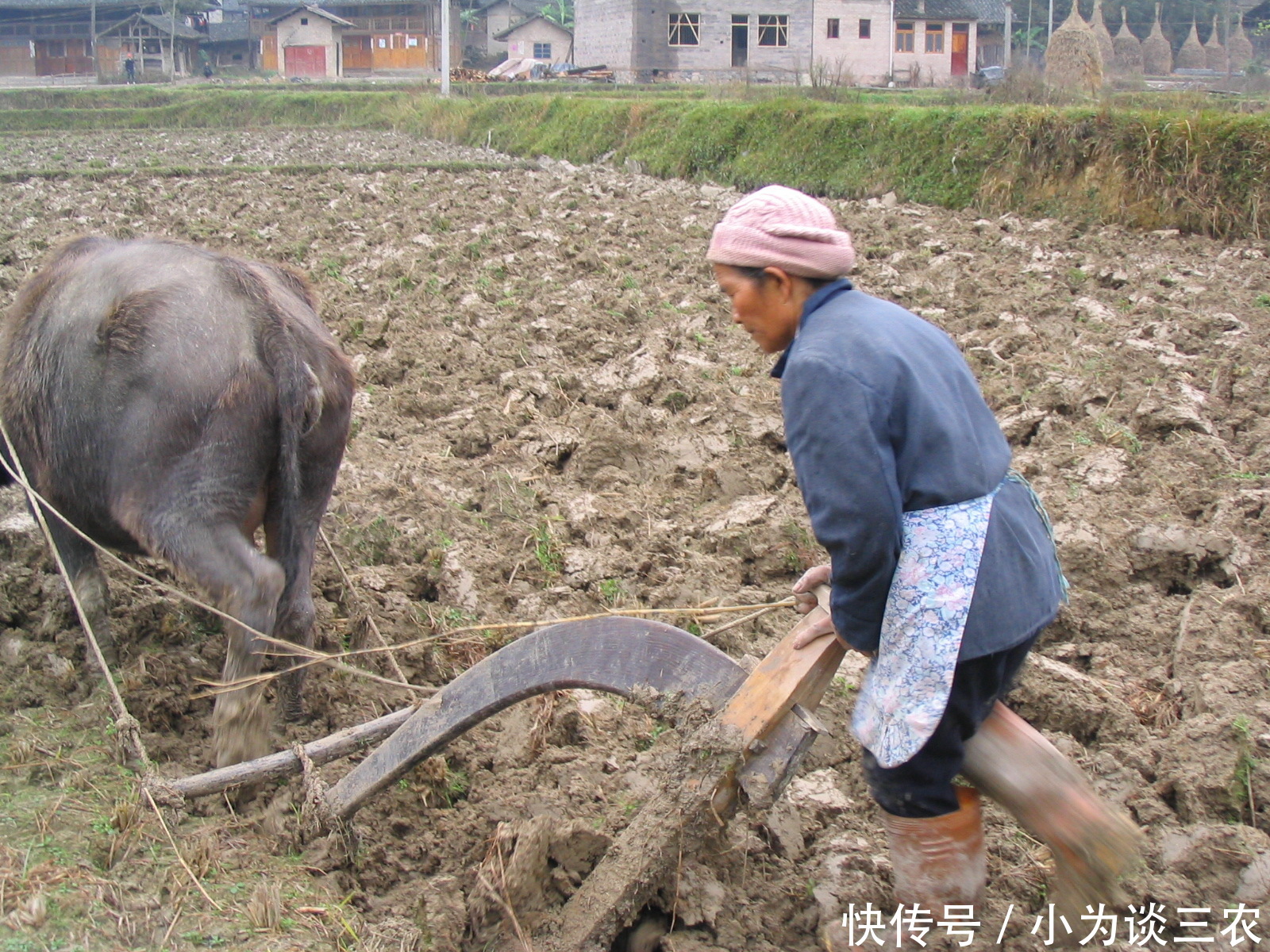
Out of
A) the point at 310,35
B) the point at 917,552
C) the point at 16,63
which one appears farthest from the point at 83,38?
the point at 917,552

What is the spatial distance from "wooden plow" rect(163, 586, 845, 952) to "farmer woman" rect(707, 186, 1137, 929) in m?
0.16

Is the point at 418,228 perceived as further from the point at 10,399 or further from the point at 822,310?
the point at 822,310

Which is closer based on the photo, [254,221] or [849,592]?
[849,592]

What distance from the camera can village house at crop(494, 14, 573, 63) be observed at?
51.7 m

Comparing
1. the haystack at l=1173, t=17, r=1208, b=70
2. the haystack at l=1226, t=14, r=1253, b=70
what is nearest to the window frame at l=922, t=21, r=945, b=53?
the haystack at l=1173, t=17, r=1208, b=70

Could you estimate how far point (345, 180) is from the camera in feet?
58.3

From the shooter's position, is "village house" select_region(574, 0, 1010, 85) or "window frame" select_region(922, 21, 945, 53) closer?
"village house" select_region(574, 0, 1010, 85)

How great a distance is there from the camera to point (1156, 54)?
4712 cm

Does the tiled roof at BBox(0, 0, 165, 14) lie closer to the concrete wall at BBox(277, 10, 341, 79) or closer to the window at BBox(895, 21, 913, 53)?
the concrete wall at BBox(277, 10, 341, 79)

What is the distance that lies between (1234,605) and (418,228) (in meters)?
10.1

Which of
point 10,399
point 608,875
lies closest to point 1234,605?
point 608,875

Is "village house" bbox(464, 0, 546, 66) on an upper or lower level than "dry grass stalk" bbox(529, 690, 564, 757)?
upper

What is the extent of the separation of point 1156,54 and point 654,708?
52317 millimetres

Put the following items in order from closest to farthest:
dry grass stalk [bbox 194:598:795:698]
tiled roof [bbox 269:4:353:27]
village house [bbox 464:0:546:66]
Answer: dry grass stalk [bbox 194:598:795:698]
tiled roof [bbox 269:4:353:27]
village house [bbox 464:0:546:66]
